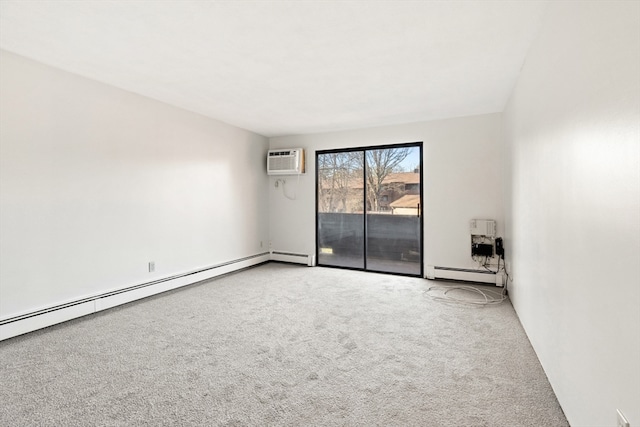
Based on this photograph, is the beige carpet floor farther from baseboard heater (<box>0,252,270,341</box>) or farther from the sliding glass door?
the sliding glass door

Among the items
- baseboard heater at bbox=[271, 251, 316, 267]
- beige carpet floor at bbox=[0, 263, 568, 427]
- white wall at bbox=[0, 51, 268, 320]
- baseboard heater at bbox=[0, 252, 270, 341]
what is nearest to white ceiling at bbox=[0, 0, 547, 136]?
white wall at bbox=[0, 51, 268, 320]

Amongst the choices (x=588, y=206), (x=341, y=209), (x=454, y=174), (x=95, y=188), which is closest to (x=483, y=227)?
(x=454, y=174)

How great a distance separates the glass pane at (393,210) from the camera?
15.7 ft

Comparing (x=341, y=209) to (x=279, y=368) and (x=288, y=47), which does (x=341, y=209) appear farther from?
(x=279, y=368)

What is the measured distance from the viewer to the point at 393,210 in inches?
194

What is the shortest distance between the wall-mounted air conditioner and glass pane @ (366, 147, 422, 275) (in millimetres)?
1196

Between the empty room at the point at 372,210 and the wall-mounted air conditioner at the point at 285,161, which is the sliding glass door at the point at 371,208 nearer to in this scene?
the empty room at the point at 372,210

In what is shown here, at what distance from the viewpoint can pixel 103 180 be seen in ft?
10.6

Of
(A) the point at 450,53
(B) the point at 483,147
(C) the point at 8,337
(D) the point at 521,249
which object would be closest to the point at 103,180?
(C) the point at 8,337

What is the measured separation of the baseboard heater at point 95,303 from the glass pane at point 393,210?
98.0 inches

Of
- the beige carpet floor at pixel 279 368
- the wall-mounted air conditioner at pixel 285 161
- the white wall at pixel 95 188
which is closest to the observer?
the beige carpet floor at pixel 279 368

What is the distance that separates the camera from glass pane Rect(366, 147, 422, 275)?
4797mm

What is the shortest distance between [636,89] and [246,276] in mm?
4537

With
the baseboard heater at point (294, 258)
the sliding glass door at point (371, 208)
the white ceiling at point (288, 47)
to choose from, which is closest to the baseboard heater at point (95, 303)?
the baseboard heater at point (294, 258)
